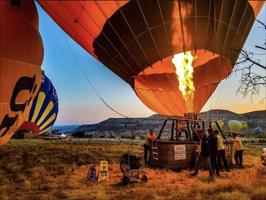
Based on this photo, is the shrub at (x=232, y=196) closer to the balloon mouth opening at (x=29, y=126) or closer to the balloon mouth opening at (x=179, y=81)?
the balloon mouth opening at (x=179, y=81)

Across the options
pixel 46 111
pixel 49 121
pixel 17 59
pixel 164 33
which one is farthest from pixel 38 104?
pixel 17 59

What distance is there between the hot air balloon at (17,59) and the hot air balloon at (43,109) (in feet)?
21.9

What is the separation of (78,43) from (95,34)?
126cm

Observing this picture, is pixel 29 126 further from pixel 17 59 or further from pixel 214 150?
pixel 17 59

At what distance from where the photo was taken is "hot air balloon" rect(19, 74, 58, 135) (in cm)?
1397

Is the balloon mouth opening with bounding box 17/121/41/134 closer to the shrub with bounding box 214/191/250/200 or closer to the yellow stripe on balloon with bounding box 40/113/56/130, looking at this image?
the yellow stripe on balloon with bounding box 40/113/56/130

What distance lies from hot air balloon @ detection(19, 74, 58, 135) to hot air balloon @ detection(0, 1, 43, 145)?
6666mm

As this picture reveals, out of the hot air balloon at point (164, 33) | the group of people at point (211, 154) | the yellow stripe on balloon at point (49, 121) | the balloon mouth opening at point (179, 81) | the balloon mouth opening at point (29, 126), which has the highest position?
the hot air balloon at point (164, 33)

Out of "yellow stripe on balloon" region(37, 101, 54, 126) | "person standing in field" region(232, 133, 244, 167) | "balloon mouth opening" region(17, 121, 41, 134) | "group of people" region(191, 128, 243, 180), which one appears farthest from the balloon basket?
"yellow stripe on balloon" region(37, 101, 54, 126)

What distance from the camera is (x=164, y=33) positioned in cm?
854

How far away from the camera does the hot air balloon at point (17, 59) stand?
6160mm

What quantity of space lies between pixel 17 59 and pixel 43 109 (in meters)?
8.75

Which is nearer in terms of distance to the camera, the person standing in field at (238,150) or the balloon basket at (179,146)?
the balloon basket at (179,146)

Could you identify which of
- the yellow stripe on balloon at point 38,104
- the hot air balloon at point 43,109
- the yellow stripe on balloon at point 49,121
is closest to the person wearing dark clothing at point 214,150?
the hot air balloon at point 43,109
